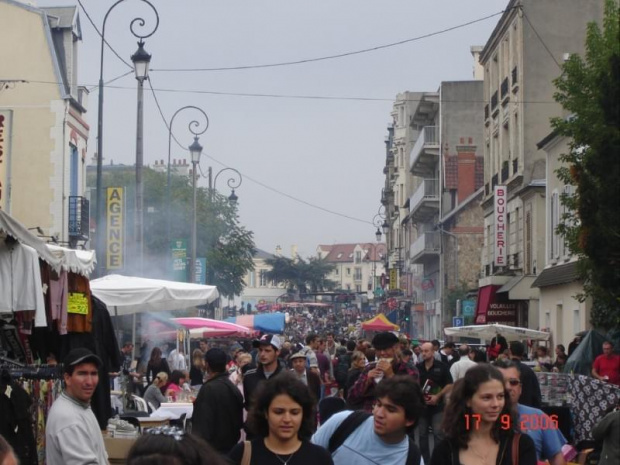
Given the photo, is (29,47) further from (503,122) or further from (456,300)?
(456,300)

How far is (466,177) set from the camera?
65.0 metres

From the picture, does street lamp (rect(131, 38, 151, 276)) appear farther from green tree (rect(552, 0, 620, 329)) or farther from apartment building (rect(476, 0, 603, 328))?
apartment building (rect(476, 0, 603, 328))

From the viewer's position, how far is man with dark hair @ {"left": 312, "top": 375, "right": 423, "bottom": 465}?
257 inches

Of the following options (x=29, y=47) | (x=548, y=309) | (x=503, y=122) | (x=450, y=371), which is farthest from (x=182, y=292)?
(x=503, y=122)

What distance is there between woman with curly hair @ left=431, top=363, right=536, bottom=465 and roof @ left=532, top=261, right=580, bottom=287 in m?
26.1

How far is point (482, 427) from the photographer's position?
6355 millimetres

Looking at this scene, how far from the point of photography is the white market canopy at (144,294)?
55.0 ft

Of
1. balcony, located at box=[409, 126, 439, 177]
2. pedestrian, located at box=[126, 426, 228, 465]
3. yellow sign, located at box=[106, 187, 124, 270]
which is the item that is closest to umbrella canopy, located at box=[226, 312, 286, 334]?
yellow sign, located at box=[106, 187, 124, 270]

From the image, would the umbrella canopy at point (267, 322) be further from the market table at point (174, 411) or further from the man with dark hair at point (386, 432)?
the man with dark hair at point (386, 432)

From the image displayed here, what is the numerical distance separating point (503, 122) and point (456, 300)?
543 inches

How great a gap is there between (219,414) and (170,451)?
633 centimetres

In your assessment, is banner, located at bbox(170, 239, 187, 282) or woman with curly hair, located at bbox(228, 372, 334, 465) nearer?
woman with curly hair, located at bbox(228, 372, 334, 465)

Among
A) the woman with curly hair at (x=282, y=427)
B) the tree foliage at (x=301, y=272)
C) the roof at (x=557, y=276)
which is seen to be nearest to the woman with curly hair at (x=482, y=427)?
the woman with curly hair at (x=282, y=427)

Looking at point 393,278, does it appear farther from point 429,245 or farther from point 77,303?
point 77,303
